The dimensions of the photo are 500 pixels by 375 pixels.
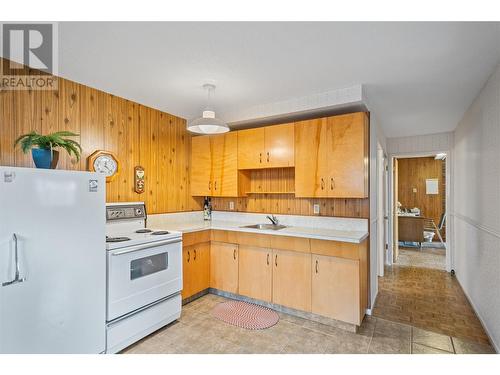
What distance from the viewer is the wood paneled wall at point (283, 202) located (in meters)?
3.15

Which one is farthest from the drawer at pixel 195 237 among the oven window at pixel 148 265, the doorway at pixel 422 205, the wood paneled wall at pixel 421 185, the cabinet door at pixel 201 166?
the wood paneled wall at pixel 421 185

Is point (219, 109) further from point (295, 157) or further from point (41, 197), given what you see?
point (41, 197)

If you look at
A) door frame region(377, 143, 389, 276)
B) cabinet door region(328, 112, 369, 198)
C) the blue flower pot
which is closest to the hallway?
door frame region(377, 143, 389, 276)

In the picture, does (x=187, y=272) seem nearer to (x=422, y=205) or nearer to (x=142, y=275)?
(x=142, y=275)

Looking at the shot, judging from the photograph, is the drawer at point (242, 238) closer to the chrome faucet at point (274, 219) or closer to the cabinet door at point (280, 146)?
the chrome faucet at point (274, 219)

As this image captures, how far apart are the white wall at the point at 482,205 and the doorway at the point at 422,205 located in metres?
2.53

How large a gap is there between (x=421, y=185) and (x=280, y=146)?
6.09 m

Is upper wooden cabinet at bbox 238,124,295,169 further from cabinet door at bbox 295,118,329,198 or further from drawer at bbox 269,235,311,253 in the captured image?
drawer at bbox 269,235,311,253

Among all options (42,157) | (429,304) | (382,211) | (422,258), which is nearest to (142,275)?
(42,157)

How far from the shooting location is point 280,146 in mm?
3279

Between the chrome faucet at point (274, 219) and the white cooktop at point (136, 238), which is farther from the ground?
the chrome faucet at point (274, 219)

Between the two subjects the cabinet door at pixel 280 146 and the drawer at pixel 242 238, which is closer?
the drawer at pixel 242 238

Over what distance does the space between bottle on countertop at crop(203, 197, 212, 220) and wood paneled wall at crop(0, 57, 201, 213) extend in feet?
0.35
